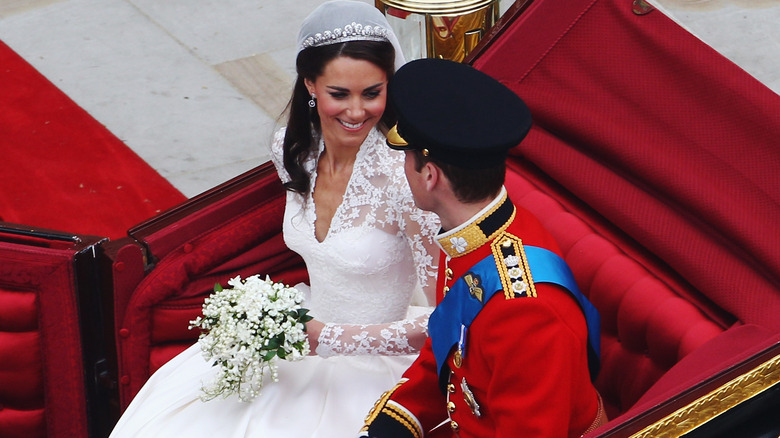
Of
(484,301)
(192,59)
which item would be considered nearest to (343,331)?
(484,301)

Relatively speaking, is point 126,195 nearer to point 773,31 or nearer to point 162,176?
point 162,176

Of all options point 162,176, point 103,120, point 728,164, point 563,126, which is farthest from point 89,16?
point 728,164

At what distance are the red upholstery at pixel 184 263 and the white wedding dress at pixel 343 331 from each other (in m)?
0.12

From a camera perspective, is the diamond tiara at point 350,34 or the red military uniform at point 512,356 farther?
the diamond tiara at point 350,34

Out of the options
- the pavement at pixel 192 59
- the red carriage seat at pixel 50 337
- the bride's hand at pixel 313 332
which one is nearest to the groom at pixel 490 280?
the bride's hand at pixel 313 332

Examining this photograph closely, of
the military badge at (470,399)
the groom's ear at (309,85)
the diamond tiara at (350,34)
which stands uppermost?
the diamond tiara at (350,34)

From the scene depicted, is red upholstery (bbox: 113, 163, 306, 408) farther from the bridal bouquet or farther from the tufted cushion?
the tufted cushion

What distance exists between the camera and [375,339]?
2.31 metres

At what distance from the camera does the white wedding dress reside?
2258 mm

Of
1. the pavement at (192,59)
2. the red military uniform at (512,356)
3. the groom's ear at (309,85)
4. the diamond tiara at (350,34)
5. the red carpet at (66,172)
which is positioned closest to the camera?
the red military uniform at (512,356)

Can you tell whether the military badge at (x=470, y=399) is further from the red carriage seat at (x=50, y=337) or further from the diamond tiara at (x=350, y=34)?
the red carriage seat at (x=50, y=337)

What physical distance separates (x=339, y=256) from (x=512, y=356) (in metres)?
0.77

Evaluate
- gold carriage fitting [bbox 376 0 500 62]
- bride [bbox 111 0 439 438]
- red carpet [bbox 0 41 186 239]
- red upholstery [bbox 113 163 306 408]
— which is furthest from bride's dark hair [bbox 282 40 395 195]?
red carpet [bbox 0 41 186 239]

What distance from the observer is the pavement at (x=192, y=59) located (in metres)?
4.60
